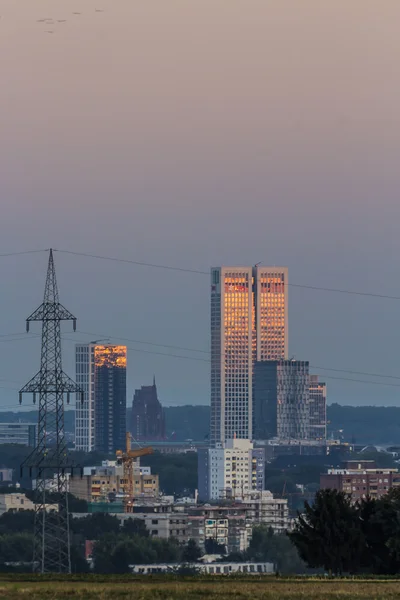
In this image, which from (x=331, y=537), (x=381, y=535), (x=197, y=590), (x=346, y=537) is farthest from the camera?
(x=381, y=535)

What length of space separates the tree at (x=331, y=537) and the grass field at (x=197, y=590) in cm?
2340

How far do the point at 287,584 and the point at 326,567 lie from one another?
90.2ft

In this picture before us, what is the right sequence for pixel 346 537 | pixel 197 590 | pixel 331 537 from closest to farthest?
pixel 197 590
pixel 331 537
pixel 346 537

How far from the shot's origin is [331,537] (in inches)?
3420

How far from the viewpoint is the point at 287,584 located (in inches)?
2391

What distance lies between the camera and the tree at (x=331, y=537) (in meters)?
86.7

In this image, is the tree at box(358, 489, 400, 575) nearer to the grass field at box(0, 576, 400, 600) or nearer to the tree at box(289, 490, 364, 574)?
the tree at box(289, 490, 364, 574)

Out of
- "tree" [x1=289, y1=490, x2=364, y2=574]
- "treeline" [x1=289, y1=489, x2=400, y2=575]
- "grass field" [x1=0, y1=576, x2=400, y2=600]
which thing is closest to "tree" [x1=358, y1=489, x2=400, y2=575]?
"treeline" [x1=289, y1=489, x2=400, y2=575]

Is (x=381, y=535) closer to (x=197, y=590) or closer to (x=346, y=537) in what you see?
(x=346, y=537)

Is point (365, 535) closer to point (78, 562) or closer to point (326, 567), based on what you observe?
point (326, 567)

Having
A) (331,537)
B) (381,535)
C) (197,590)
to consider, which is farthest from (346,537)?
(197,590)

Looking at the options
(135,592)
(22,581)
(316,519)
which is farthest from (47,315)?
(135,592)

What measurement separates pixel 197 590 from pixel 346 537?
3314cm

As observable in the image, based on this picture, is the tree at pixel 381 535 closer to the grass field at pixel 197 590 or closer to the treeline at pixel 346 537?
the treeline at pixel 346 537
